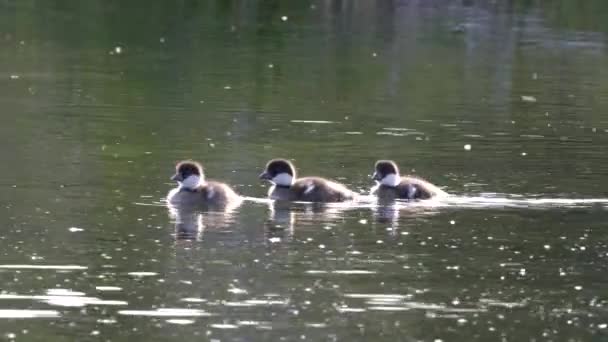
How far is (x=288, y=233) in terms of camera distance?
15.9 meters

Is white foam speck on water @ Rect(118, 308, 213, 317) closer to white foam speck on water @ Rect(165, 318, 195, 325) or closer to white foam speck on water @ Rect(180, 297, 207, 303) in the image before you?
white foam speck on water @ Rect(165, 318, 195, 325)

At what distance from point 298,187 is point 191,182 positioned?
1071 millimetres

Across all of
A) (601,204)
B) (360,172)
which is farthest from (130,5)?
(601,204)

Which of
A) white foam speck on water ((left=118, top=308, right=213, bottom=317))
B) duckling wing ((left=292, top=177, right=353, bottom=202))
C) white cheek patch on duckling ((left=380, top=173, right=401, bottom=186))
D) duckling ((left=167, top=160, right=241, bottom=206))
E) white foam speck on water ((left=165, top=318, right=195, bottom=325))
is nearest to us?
white foam speck on water ((left=165, top=318, right=195, bottom=325))

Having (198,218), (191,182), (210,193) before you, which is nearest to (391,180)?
(210,193)

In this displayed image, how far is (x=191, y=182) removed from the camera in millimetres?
17797

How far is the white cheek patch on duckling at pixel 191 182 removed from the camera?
1778 cm

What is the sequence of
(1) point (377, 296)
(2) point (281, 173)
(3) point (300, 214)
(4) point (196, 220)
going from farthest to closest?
(2) point (281, 173)
(3) point (300, 214)
(4) point (196, 220)
(1) point (377, 296)

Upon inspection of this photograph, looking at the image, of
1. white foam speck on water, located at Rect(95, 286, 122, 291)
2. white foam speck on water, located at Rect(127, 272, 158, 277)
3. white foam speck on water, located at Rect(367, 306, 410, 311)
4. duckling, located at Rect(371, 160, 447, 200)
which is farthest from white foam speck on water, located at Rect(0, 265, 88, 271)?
duckling, located at Rect(371, 160, 447, 200)

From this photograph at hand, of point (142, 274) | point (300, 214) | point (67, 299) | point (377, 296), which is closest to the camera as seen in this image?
point (67, 299)

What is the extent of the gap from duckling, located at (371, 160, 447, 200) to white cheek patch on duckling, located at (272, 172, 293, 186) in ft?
2.66

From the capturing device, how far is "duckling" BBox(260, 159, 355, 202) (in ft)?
58.1

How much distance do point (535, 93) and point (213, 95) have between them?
5.12 m

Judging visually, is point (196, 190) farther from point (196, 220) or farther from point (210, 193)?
point (196, 220)
